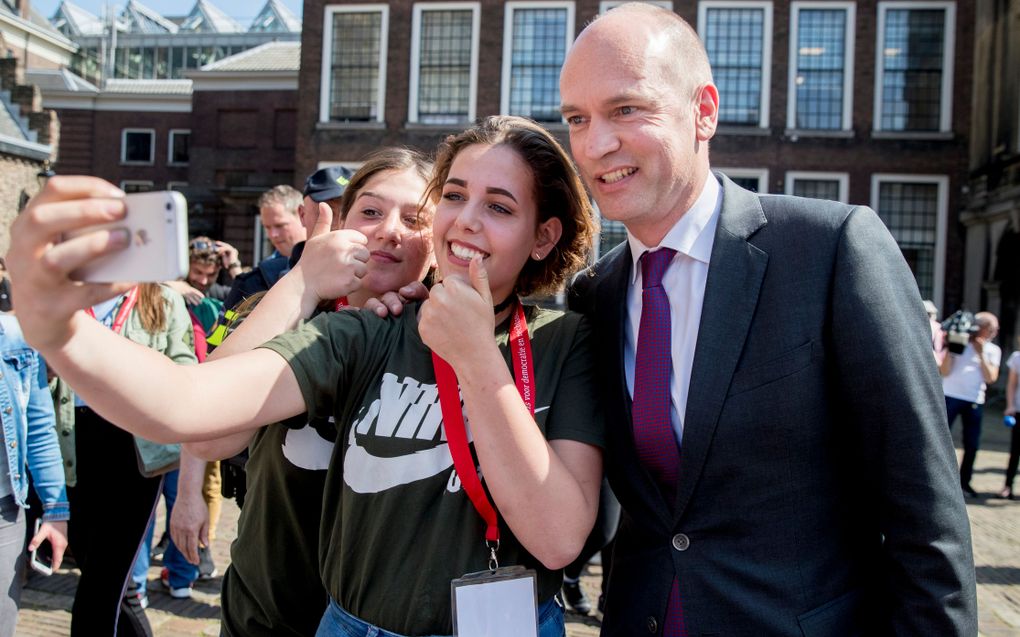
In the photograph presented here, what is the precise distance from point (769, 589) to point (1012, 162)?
20612 millimetres

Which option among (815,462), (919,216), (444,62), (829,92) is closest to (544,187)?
(815,462)

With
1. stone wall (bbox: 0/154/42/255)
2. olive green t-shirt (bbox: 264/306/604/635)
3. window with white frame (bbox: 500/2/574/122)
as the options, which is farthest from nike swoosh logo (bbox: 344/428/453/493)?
window with white frame (bbox: 500/2/574/122)

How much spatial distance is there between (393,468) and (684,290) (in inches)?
31.7

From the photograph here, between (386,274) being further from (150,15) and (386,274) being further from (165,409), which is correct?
(150,15)

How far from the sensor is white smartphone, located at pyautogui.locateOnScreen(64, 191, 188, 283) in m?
0.89

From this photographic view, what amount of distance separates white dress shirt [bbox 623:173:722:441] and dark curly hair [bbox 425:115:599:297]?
231 millimetres

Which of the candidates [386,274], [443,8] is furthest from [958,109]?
[386,274]

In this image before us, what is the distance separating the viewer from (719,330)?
1.64m

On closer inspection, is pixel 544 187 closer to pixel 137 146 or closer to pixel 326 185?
pixel 326 185

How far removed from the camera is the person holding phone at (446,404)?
145cm

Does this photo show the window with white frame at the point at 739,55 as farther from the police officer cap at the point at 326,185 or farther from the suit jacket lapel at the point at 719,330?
the suit jacket lapel at the point at 719,330

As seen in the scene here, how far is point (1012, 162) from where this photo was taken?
17984 mm

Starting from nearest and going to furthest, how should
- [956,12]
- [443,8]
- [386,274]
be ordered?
[386,274]
[956,12]
[443,8]

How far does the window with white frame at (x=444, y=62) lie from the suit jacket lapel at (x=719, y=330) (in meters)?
21.4
